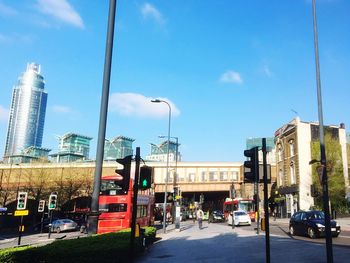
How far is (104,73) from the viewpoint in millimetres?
9492

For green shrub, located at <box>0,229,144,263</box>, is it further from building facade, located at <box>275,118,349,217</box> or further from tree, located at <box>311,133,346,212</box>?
building facade, located at <box>275,118,349,217</box>

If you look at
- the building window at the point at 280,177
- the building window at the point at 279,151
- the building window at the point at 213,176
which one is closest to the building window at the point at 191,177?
the building window at the point at 213,176

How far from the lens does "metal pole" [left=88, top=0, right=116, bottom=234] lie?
8.81 m

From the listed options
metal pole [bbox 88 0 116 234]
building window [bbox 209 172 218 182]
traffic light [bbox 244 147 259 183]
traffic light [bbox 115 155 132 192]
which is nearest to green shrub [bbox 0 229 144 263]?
metal pole [bbox 88 0 116 234]

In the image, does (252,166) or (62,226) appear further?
(62,226)

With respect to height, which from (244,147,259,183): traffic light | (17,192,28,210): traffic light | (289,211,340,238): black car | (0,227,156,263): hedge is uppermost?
(244,147,259,183): traffic light

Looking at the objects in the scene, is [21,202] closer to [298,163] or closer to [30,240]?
[30,240]

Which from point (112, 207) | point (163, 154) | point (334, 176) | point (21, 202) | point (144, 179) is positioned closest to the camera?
point (144, 179)

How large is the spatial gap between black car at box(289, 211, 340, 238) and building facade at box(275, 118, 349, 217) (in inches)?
1140

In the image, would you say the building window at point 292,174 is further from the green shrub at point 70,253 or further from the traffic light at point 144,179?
the traffic light at point 144,179

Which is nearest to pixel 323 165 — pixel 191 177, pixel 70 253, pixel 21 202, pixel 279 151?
pixel 70 253

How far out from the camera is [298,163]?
54.4 metres

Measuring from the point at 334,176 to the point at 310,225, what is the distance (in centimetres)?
3116

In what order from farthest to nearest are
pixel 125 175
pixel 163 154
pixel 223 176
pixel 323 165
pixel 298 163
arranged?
pixel 163 154 → pixel 223 176 → pixel 298 163 → pixel 323 165 → pixel 125 175
